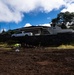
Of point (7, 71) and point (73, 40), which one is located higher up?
point (73, 40)

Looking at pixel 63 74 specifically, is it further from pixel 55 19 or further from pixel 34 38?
pixel 55 19

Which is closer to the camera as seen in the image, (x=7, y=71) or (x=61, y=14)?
(x=7, y=71)

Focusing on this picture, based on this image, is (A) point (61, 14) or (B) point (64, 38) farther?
(A) point (61, 14)

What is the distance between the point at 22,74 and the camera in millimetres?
9469

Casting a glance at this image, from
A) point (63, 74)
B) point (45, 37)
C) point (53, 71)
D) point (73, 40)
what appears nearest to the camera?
point (63, 74)

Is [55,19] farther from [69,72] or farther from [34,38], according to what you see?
[69,72]

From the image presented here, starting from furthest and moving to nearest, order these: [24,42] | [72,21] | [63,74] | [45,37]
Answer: [72,21], [24,42], [45,37], [63,74]

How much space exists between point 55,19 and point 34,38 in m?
39.7

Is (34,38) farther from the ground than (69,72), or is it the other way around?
(34,38)

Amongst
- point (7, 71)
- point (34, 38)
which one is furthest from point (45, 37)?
point (7, 71)

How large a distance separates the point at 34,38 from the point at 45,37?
80.1 inches

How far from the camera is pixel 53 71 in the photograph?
10.0 meters

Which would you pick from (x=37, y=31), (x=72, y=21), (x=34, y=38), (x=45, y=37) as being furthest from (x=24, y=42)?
(x=72, y=21)

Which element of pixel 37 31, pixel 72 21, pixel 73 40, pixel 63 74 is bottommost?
pixel 63 74
